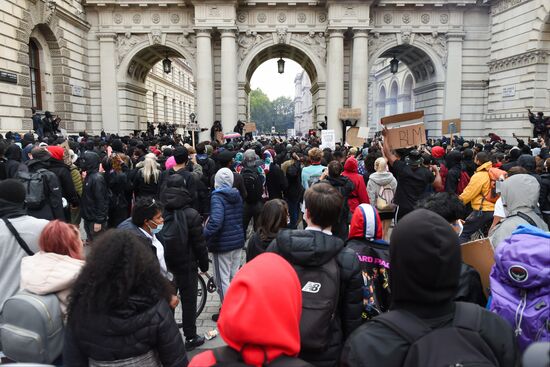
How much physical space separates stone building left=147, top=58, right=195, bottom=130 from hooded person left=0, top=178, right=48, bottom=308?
24.9 m

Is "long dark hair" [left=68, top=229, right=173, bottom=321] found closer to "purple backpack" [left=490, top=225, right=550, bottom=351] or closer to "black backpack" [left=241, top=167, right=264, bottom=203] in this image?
"purple backpack" [left=490, top=225, right=550, bottom=351]

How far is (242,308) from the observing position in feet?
5.63

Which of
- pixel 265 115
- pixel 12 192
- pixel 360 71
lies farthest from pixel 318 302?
pixel 265 115

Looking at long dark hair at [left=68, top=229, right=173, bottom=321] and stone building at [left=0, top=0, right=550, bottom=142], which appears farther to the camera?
stone building at [left=0, top=0, right=550, bottom=142]

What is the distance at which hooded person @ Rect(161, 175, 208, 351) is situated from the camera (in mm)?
4582

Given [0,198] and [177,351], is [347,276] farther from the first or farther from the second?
[0,198]

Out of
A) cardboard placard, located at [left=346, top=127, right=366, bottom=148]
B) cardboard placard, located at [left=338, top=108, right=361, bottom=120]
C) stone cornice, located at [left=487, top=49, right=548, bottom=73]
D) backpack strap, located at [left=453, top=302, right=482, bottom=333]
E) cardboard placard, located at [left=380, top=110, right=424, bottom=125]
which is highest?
stone cornice, located at [left=487, top=49, right=548, bottom=73]

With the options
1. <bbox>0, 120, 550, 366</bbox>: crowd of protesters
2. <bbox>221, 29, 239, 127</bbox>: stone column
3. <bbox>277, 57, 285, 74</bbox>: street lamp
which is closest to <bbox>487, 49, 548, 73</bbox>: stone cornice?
<bbox>277, 57, 285, 74</bbox>: street lamp

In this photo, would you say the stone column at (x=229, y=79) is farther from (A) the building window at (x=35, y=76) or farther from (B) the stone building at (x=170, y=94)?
(A) the building window at (x=35, y=76)

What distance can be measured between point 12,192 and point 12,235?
0.46m

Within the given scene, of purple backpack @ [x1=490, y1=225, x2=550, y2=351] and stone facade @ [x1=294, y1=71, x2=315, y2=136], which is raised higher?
stone facade @ [x1=294, y1=71, x2=315, y2=136]

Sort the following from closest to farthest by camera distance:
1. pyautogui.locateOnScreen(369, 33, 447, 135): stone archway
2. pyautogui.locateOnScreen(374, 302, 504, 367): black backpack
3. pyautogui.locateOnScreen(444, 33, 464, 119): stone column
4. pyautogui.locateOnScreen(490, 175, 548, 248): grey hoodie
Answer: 1. pyautogui.locateOnScreen(374, 302, 504, 367): black backpack
2. pyautogui.locateOnScreen(490, 175, 548, 248): grey hoodie
3. pyautogui.locateOnScreen(444, 33, 464, 119): stone column
4. pyautogui.locateOnScreen(369, 33, 447, 135): stone archway

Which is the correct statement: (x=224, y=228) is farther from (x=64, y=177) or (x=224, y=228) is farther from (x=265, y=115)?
(x=265, y=115)

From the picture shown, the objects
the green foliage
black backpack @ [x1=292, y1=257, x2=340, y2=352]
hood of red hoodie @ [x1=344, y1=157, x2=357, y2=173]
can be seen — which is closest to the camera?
black backpack @ [x1=292, y1=257, x2=340, y2=352]
